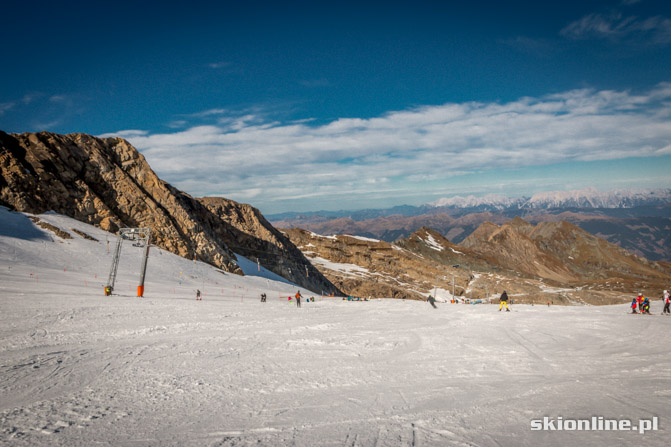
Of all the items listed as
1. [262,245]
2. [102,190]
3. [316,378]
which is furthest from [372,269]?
[316,378]

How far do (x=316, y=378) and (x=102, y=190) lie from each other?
66.5 meters

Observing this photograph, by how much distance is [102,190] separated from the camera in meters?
62.1

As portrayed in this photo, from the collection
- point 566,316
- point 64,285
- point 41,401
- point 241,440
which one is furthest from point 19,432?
point 64,285

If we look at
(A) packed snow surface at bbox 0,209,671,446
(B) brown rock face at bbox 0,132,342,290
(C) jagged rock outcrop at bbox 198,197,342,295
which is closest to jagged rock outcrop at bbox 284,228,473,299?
(C) jagged rock outcrop at bbox 198,197,342,295

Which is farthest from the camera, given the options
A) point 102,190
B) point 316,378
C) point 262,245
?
point 262,245

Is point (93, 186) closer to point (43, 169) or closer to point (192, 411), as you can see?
point (43, 169)

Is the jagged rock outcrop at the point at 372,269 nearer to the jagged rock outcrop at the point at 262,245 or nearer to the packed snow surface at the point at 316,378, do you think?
the jagged rock outcrop at the point at 262,245

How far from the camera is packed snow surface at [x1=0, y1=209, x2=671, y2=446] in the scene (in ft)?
21.5

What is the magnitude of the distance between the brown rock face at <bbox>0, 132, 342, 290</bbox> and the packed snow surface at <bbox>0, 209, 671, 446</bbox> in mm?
41316

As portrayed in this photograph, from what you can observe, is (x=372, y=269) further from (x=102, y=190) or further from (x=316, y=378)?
(x=316, y=378)

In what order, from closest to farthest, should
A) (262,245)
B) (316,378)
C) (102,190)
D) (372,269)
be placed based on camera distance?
(316,378), (102,190), (262,245), (372,269)

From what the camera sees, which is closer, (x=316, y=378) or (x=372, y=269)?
(x=316, y=378)

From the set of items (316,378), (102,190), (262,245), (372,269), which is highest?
(102,190)

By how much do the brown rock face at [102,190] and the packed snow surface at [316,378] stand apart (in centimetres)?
4132
